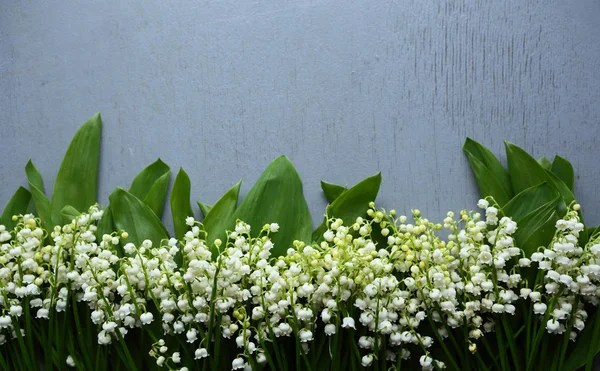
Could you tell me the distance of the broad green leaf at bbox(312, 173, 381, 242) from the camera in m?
1.07

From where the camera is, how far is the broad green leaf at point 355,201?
107 centimetres

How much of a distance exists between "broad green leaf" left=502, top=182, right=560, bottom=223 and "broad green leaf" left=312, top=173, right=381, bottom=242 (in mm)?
268

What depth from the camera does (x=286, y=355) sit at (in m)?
1.04

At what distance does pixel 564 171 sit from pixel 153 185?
0.87 meters

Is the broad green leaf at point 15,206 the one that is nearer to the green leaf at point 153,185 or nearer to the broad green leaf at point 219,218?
the green leaf at point 153,185

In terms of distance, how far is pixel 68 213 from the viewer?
1.11m

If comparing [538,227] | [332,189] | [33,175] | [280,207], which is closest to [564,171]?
[538,227]

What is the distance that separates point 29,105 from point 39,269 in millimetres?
400

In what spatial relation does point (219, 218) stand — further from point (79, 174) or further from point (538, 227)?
point (538, 227)

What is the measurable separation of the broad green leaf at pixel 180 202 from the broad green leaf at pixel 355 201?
0.29 meters

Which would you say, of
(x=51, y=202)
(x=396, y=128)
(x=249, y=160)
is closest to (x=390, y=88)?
(x=396, y=128)

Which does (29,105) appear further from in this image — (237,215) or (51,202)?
(237,215)

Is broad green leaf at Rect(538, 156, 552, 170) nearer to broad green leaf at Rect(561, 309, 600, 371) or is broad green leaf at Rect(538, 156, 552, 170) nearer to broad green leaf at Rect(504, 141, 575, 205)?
broad green leaf at Rect(504, 141, 575, 205)

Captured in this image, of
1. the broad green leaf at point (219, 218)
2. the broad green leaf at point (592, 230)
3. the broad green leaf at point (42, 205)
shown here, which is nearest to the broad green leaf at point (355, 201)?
the broad green leaf at point (219, 218)
